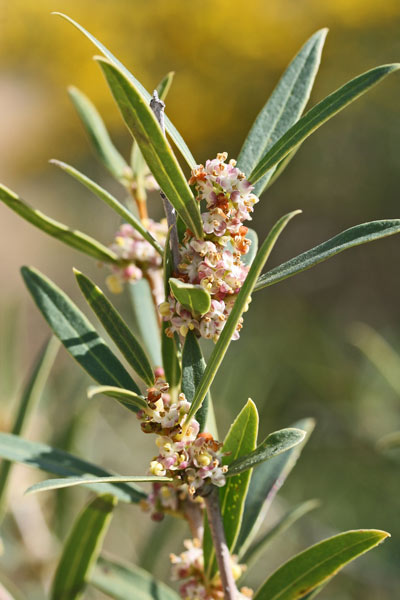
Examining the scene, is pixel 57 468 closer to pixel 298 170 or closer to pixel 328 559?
pixel 328 559

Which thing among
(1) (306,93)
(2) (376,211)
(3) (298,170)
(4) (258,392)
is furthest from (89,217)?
(1) (306,93)

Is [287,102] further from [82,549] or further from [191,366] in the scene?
[82,549]

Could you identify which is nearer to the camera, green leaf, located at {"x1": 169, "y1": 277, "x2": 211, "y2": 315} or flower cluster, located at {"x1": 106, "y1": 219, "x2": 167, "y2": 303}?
green leaf, located at {"x1": 169, "y1": 277, "x2": 211, "y2": 315}

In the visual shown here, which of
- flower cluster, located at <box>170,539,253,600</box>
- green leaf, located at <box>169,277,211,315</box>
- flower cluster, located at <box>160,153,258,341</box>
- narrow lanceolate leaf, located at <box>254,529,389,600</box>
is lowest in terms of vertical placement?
flower cluster, located at <box>170,539,253,600</box>

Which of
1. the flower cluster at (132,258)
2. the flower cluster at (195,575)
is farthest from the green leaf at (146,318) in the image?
the flower cluster at (195,575)

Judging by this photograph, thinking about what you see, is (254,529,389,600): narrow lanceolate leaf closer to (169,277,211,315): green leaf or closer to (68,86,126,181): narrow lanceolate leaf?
(169,277,211,315): green leaf

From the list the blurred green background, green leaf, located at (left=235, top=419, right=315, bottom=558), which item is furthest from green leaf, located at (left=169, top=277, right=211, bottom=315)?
the blurred green background

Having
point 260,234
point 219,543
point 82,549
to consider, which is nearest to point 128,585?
point 82,549
